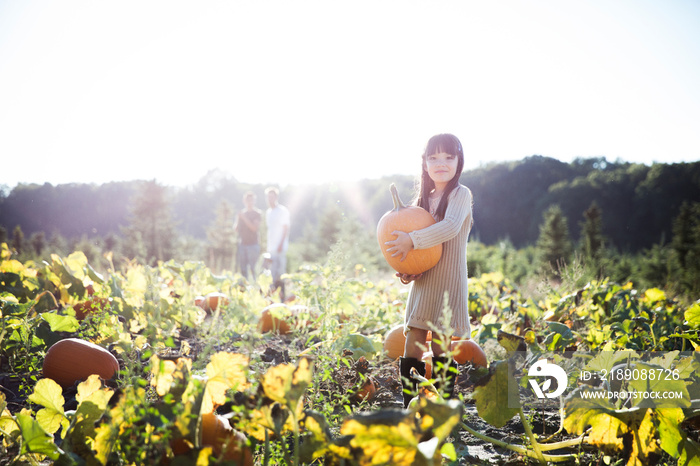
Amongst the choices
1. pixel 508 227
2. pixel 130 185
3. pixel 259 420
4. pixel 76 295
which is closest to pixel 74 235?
pixel 130 185

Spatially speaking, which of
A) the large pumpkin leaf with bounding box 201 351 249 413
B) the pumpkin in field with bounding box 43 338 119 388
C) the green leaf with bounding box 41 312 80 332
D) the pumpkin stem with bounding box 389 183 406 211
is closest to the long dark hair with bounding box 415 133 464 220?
the pumpkin stem with bounding box 389 183 406 211

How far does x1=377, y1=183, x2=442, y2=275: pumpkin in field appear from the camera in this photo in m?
2.07

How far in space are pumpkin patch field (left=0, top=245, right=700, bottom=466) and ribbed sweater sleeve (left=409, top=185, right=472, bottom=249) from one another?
46 cm

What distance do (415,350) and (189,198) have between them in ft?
196

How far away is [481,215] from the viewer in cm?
4912

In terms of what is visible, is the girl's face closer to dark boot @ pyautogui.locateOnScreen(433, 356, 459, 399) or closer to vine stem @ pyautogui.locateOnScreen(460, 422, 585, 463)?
dark boot @ pyautogui.locateOnScreen(433, 356, 459, 399)

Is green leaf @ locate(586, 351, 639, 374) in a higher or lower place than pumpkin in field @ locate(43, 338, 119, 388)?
higher

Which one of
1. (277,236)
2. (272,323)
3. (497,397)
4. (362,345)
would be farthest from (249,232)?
(497,397)

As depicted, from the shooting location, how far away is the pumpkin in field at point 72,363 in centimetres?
184

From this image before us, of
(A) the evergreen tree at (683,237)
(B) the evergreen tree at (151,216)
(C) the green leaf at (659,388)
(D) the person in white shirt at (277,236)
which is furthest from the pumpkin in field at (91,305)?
(B) the evergreen tree at (151,216)

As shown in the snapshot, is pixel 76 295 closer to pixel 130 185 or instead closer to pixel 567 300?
pixel 567 300

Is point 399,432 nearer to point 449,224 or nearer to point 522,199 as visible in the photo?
point 449,224

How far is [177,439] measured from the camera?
0.99 meters

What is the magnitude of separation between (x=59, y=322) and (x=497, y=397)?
76.5 inches
